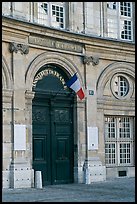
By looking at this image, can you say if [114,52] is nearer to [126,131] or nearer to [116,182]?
[126,131]

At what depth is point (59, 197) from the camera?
13477mm

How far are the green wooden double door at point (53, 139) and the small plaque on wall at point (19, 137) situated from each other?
979 millimetres

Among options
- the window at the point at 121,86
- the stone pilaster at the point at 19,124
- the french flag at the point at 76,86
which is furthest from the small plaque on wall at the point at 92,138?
the stone pilaster at the point at 19,124

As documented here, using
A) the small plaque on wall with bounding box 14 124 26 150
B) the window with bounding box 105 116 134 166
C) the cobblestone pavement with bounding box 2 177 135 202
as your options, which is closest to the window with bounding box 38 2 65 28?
the small plaque on wall with bounding box 14 124 26 150

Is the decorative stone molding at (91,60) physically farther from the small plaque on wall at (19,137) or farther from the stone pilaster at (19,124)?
the small plaque on wall at (19,137)

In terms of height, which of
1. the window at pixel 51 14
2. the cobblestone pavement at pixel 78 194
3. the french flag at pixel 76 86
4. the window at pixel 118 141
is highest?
the window at pixel 51 14

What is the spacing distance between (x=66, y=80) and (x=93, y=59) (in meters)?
1.54

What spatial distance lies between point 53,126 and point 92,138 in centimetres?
183

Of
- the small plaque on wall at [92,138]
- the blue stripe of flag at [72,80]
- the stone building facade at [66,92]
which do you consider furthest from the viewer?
the small plaque on wall at [92,138]

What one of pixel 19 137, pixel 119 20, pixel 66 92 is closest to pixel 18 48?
pixel 66 92

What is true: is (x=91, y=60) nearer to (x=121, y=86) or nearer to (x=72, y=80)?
(x=72, y=80)

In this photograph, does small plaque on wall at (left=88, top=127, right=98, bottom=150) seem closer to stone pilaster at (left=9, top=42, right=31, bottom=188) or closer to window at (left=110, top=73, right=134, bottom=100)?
window at (left=110, top=73, right=134, bottom=100)

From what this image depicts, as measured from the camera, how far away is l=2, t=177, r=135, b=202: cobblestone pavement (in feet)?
42.0

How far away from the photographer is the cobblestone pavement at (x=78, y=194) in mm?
12805
